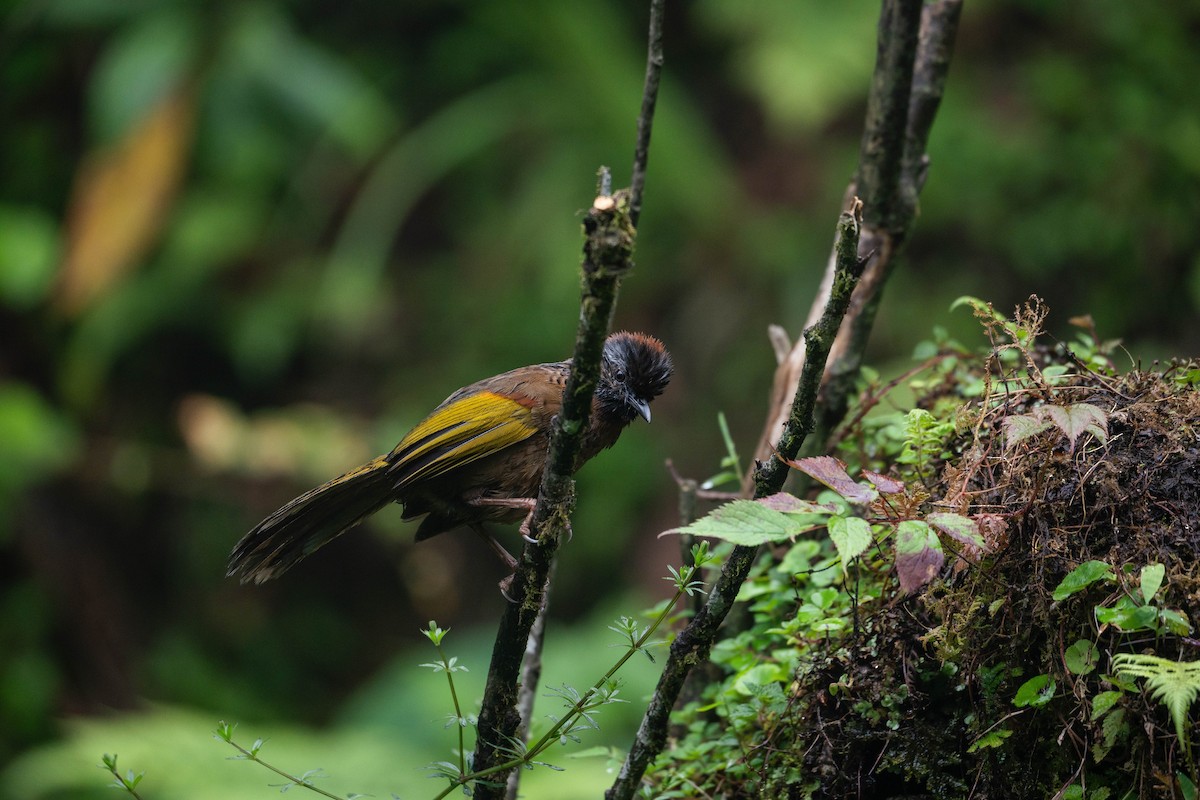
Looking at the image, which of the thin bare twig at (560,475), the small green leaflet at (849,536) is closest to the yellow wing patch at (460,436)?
the thin bare twig at (560,475)

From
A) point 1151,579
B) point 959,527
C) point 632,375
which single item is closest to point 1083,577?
point 1151,579

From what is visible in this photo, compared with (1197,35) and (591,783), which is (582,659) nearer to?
(591,783)

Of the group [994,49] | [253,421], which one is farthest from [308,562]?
[994,49]

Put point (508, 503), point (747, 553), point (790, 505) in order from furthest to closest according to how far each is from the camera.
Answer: point (508, 503) < point (747, 553) < point (790, 505)

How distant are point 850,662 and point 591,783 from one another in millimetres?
3420

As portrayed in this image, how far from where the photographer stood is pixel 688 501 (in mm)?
3029

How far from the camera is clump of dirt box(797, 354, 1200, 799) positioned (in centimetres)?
188

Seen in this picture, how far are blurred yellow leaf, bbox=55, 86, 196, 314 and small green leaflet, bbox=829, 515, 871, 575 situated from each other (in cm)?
737

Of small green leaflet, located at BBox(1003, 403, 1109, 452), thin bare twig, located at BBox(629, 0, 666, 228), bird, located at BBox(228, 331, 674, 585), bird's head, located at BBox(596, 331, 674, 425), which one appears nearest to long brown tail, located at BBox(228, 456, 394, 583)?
bird, located at BBox(228, 331, 674, 585)

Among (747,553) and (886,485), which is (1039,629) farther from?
(747,553)

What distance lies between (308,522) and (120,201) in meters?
5.70

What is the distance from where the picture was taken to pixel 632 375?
3.60 metres

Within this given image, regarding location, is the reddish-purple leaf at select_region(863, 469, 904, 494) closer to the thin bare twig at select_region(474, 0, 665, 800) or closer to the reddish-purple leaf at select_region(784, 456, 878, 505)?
the reddish-purple leaf at select_region(784, 456, 878, 505)

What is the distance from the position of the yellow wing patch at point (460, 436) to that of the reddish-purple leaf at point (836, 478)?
1560 millimetres
